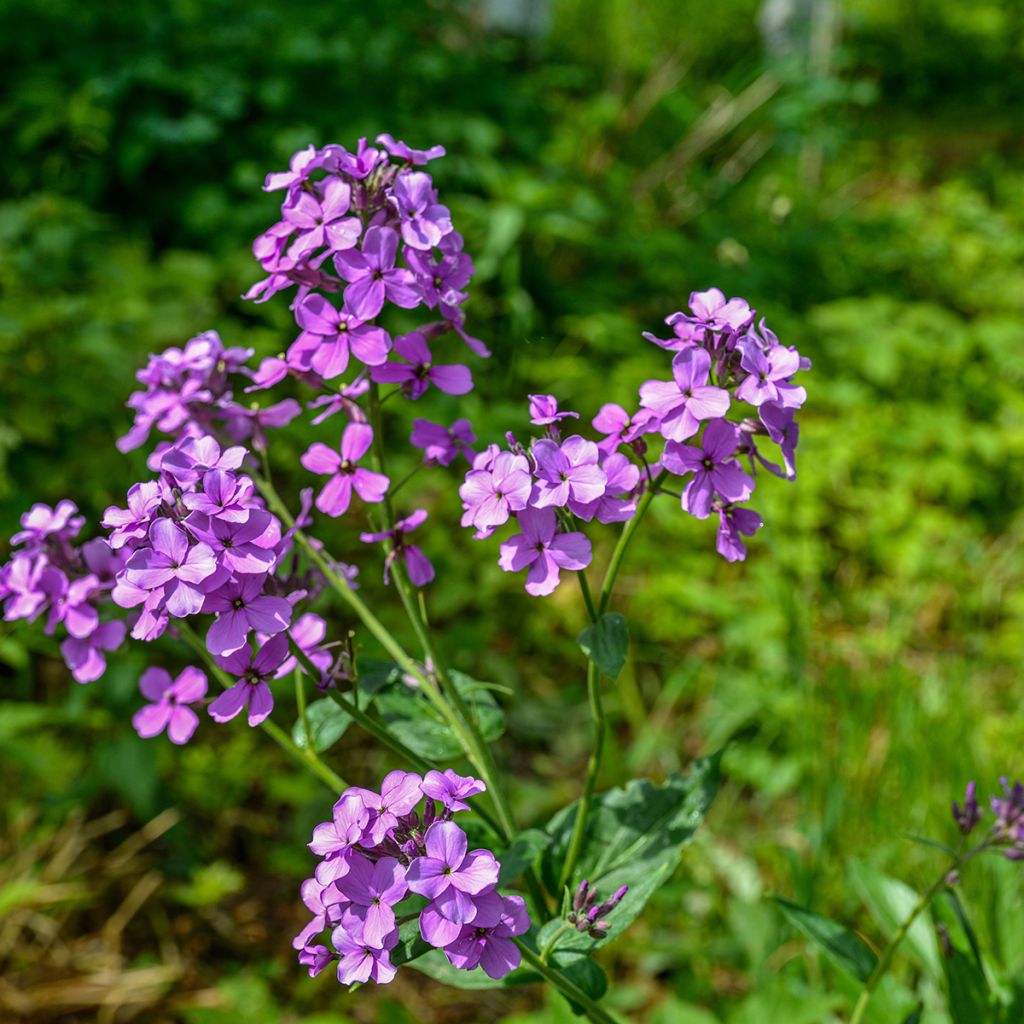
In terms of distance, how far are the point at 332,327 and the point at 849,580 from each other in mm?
2447

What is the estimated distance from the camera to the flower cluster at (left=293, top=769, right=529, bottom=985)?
819 mm

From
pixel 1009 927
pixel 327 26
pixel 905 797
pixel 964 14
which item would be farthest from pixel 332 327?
pixel 964 14

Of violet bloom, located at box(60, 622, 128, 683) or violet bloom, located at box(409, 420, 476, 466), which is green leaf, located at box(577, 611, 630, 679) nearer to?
violet bloom, located at box(409, 420, 476, 466)

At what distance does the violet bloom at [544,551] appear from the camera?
95 centimetres

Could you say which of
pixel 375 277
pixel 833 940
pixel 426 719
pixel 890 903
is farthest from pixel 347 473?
pixel 890 903

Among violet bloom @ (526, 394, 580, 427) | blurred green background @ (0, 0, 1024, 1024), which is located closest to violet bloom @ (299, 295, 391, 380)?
violet bloom @ (526, 394, 580, 427)

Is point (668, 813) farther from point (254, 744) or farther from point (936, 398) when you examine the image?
point (936, 398)

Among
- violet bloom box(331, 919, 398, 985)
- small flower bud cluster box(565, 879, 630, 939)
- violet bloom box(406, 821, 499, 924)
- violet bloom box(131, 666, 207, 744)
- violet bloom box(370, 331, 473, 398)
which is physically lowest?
violet bloom box(131, 666, 207, 744)

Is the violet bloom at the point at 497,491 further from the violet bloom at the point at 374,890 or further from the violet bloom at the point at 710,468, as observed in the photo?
the violet bloom at the point at 374,890

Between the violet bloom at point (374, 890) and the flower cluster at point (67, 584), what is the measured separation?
0.45 meters

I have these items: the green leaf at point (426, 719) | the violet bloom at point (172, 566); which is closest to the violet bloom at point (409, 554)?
the green leaf at point (426, 719)

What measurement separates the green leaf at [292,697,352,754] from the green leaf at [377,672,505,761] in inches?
2.1

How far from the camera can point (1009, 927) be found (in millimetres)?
1647

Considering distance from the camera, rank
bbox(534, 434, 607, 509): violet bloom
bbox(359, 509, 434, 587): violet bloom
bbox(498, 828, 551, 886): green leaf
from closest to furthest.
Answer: bbox(534, 434, 607, 509): violet bloom
bbox(498, 828, 551, 886): green leaf
bbox(359, 509, 434, 587): violet bloom
